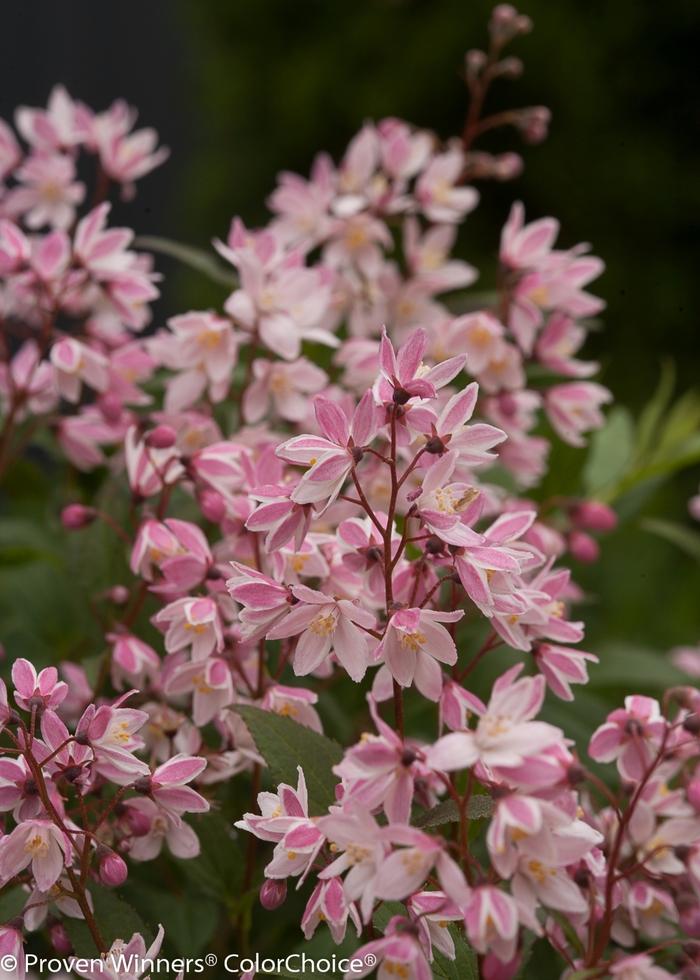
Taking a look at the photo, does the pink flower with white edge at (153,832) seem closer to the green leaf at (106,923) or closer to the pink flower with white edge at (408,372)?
the green leaf at (106,923)

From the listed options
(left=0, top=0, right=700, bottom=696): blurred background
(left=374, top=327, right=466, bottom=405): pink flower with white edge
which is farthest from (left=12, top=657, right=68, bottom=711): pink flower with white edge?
(left=0, top=0, right=700, bottom=696): blurred background

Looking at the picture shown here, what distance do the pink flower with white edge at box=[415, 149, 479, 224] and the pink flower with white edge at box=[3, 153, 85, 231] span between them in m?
0.33

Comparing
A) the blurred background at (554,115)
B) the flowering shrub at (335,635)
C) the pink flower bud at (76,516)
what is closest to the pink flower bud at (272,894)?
the flowering shrub at (335,635)

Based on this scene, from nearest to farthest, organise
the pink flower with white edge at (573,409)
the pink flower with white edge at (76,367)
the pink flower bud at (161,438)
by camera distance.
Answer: the pink flower bud at (161,438)
the pink flower with white edge at (76,367)
the pink flower with white edge at (573,409)

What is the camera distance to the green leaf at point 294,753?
0.61 meters

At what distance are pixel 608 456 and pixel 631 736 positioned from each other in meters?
0.58

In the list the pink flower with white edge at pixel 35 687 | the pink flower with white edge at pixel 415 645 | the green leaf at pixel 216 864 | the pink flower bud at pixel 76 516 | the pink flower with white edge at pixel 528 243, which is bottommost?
the green leaf at pixel 216 864

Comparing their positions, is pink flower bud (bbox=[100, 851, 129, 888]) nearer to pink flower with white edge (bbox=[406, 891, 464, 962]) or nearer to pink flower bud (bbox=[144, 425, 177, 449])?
pink flower with white edge (bbox=[406, 891, 464, 962])

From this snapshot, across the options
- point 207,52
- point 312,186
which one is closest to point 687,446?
point 312,186

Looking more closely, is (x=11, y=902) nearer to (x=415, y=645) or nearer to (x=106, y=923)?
(x=106, y=923)

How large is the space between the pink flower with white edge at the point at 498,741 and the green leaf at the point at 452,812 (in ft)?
0.21

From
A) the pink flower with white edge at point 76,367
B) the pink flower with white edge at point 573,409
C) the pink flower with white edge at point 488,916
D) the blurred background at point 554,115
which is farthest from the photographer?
the blurred background at point 554,115

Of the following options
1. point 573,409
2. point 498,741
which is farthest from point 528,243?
point 498,741

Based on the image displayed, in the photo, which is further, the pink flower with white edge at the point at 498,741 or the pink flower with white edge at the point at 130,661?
the pink flower with white edge at the point at 130,661
